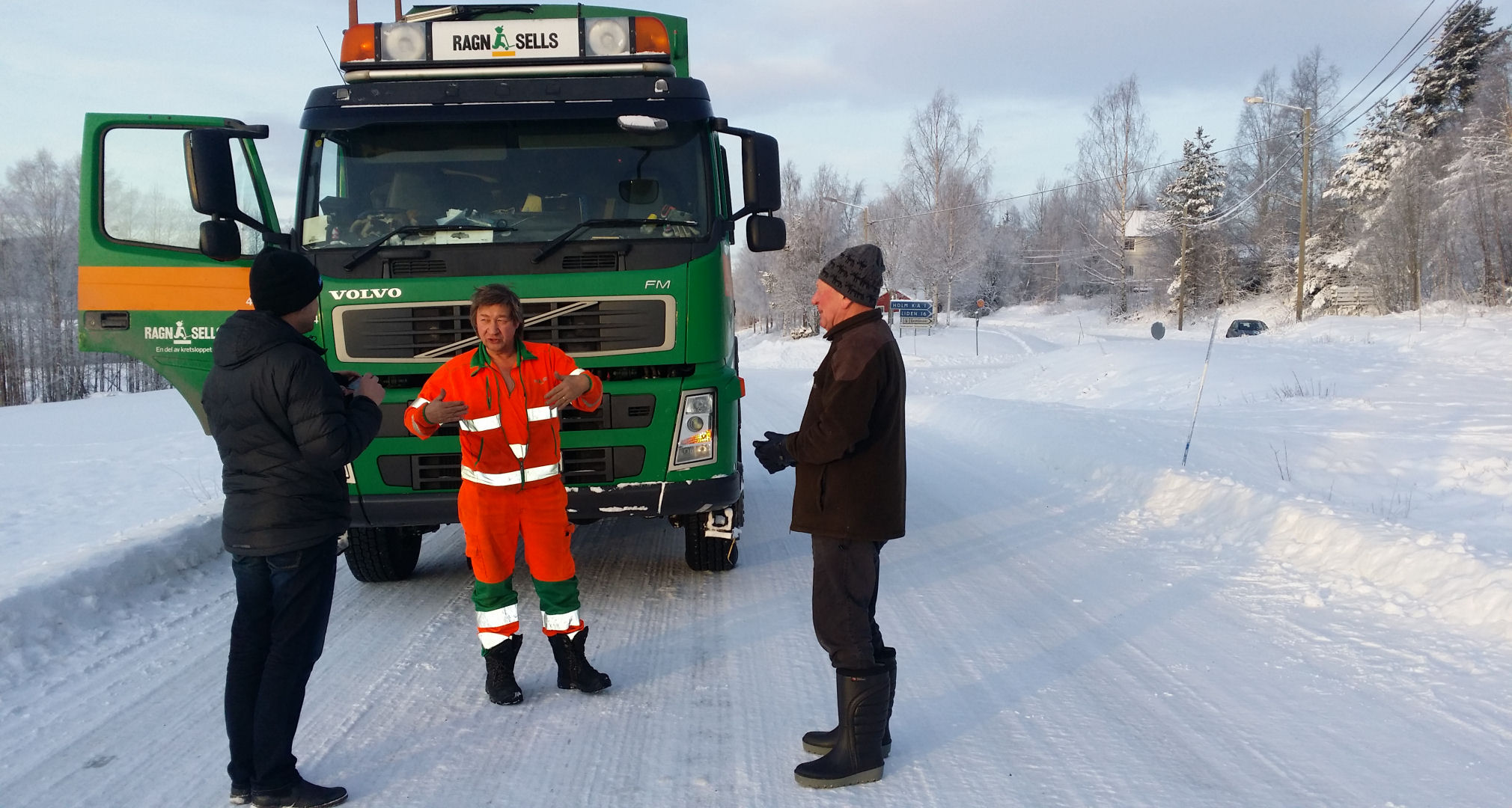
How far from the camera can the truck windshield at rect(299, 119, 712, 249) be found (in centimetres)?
536

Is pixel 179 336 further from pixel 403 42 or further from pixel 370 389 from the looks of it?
pixel 370 389

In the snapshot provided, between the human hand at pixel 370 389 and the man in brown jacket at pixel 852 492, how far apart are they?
138 cm

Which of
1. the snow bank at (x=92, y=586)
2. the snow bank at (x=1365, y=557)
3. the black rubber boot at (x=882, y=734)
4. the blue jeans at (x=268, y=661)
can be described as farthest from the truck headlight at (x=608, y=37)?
the snow bank at (x=1365, y=557)

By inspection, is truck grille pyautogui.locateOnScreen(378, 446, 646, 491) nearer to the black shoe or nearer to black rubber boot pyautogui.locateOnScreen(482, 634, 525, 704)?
black rubber boot pyautogui.locateOnScreen(482, 634, 525, 704)

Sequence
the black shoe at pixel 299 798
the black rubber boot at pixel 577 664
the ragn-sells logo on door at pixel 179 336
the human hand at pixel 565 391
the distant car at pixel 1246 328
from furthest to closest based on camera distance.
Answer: the distant car at pixel 1246 328
the ragn-sells logo on door at pixel 179 336
the black rubber boot at pixel 577 664
the human hand at pixel 565 391
the black shoe at pixel 299 798

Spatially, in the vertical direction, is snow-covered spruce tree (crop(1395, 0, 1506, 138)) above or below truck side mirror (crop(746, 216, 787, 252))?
above

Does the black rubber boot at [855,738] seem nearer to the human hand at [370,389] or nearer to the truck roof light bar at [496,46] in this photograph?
the human hand at [370,389]

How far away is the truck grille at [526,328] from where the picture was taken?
5102 millimetres

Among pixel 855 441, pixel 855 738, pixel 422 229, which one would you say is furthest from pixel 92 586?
pixel 855 441

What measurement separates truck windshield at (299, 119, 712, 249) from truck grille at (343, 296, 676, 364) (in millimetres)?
449

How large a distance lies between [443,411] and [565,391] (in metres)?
0.51

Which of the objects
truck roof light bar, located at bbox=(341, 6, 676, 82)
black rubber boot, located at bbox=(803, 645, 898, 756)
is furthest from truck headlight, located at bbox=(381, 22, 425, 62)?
black rubber boot, located at bbox=(803, 645, 898, 756)

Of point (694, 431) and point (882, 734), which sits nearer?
point (882, 734)

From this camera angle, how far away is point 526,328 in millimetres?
5133
